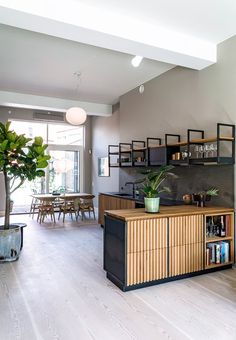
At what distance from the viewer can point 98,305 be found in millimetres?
2832

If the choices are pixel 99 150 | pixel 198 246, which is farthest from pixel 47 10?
pixel 99 150

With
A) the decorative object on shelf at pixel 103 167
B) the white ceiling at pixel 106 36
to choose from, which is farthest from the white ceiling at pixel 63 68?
the decorative object on shelf at pixel 103 167

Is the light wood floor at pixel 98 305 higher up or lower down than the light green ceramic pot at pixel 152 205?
lower down

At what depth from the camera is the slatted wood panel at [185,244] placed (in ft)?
11.3

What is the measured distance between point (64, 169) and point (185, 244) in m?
6.75

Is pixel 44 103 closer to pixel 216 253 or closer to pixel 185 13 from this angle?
pixel 185 13

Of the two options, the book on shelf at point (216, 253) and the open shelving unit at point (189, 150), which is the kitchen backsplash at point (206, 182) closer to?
the open shelving unit at point (189, 150)

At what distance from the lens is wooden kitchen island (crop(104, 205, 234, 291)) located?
3.18 meters

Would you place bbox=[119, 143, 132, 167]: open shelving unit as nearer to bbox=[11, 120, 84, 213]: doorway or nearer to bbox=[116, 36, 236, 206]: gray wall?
bbox=[116, 36, 236, 206]: gray wall

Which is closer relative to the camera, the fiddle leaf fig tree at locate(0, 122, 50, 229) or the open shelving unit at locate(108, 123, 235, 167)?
the open shelving unit at locate(108, 123, 235, 167)

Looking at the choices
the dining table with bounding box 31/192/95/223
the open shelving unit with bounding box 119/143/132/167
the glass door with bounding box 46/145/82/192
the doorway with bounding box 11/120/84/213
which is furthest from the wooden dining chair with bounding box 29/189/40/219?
the open shelving unit with bounding box 119/143/132/167

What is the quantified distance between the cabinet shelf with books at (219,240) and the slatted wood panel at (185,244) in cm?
18

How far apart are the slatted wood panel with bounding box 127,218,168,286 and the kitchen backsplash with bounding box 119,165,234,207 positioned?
132cm

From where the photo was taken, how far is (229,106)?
13.4 ft
